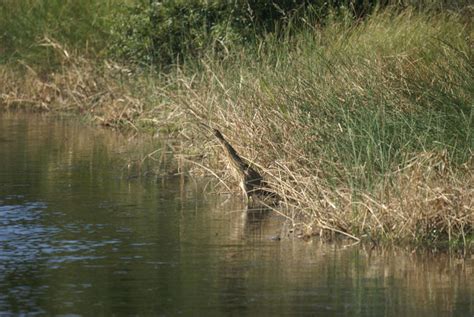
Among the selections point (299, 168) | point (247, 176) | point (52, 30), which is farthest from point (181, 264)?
point (52, 30)

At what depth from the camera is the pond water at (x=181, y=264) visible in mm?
9000

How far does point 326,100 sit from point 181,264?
145 inches

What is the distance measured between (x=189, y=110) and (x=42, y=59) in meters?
9.61

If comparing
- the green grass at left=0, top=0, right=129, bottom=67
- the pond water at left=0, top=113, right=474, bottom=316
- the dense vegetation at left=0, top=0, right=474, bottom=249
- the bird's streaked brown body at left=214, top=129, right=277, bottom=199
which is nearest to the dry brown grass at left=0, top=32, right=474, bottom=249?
the dense vegetation at left=0, top=0, right=474, bottom=249

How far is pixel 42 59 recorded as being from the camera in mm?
24438

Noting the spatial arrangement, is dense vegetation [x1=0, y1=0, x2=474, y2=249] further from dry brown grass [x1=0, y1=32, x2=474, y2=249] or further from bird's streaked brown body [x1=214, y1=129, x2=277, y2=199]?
bird's streaked brown body [x1=214, y1=129, x2=277, y2=199]

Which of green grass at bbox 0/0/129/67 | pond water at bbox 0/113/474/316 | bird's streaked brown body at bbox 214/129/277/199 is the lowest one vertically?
pond water at bbox 0/113/474/316

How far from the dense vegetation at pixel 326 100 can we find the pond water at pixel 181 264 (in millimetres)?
491

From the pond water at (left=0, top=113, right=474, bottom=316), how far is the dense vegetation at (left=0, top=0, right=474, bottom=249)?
1.61 feet

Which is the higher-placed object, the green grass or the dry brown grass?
the green grass

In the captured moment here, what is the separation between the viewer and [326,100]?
1348 centimetres

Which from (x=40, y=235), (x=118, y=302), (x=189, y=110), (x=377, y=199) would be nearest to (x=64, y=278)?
(x=118, y=302)

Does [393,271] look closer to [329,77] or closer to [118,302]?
[118,302]

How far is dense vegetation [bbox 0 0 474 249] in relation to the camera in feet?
36.7
